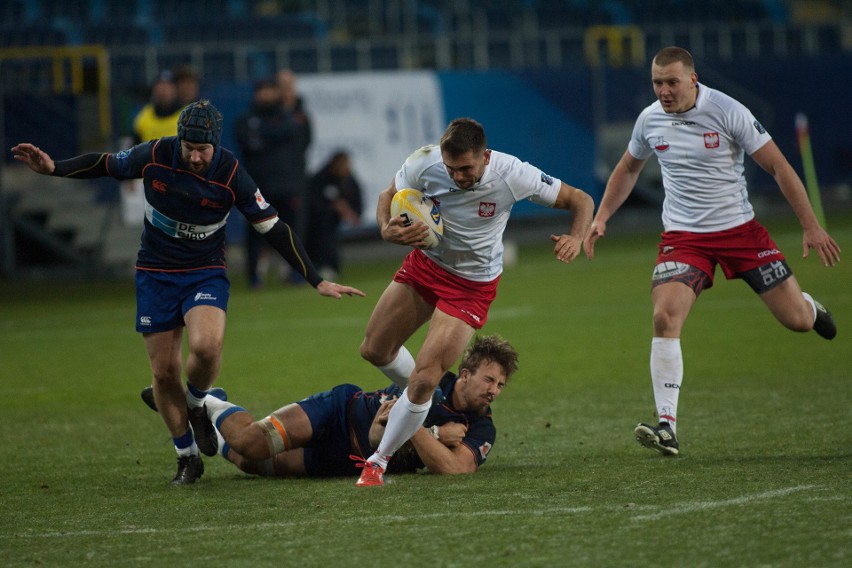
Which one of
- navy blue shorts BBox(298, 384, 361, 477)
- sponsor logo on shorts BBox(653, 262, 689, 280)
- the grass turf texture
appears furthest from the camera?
sponsor logo on shorts BBox(653, 262, 689, 280)

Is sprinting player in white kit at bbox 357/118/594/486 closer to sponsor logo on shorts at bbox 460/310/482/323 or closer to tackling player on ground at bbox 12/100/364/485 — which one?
sponsor logo on shorts at bbox 460/310/482/323

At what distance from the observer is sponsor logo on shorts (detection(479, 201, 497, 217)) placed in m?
7.05

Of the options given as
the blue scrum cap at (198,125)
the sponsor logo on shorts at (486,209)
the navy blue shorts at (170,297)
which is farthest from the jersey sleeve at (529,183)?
the navy blue shorts at (170,297)

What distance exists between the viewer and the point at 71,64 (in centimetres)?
2253

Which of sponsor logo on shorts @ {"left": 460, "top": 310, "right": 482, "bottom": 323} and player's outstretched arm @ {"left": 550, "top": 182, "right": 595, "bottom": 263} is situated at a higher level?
player's outstretched arm @ {"left": 550, "top": 182, "right": 595, "bottom": 263}

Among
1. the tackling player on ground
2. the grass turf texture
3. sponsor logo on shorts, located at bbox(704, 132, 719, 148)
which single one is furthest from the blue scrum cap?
sponsor logo on shorts, located at bbox(704, 132, 719, 148)

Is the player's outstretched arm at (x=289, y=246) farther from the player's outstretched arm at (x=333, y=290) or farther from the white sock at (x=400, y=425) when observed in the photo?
the white sock at (x=400, y=425)

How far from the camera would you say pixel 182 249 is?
7168mm

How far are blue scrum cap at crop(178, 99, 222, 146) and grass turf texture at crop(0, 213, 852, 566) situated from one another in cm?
186

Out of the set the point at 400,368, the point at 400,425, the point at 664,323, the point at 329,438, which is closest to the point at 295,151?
the point at 400,368

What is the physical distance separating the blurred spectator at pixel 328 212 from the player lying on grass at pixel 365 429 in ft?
38.5

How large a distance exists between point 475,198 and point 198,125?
1538mm

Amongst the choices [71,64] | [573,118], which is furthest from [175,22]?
[573,118]

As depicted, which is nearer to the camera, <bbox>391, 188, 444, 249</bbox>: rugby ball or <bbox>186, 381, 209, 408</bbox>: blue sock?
<bbox>391, 188, 444, 249</bbox>: rugby ball
